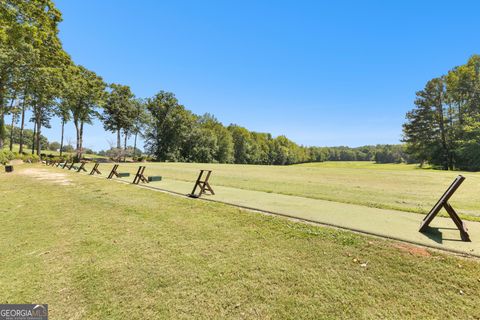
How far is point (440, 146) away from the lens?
109 feet

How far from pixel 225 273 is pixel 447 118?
46.5 meters

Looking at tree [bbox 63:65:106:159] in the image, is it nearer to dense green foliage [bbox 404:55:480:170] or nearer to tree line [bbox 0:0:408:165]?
tree line [bbox 0:0:408:165]

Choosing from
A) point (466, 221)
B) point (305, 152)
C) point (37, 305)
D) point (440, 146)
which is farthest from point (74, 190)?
point (305, 152)

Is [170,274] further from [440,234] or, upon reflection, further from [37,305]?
[440,234]

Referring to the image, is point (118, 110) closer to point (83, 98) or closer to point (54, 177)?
point (83, 98)

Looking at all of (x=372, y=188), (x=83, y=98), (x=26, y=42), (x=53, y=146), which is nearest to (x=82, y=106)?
(x=83, y=98)

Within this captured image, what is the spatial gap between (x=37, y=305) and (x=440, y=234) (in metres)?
6.70

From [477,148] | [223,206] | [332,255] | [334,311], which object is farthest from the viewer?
[477,148]

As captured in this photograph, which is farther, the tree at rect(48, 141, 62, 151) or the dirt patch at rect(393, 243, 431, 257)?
the tree at rect(48, 141, 62, 151)

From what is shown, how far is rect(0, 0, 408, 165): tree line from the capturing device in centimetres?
1216

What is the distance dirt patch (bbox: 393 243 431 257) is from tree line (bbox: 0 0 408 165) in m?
14.8

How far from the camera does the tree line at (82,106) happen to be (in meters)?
12.2

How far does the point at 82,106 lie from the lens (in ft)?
122

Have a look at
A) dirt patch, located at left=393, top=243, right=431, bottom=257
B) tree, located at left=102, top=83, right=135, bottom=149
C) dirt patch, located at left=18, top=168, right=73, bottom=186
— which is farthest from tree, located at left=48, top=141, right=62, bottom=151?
dirt patch, located at left=393, top=243, right=431, bottom=257
